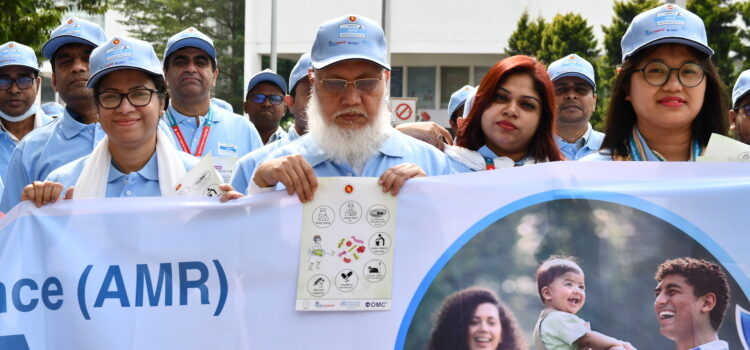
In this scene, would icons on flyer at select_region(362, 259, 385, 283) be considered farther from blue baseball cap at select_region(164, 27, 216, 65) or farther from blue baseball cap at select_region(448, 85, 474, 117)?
blue baseball cap at select_region(448, 85, 474, 117)

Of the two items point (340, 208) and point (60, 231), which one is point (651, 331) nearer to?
point (340, 208)

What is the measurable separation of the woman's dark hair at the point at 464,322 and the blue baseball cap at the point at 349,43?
3.40 ft

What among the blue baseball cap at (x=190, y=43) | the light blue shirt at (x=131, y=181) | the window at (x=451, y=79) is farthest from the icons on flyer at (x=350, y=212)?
the window at (x=451, y=79)

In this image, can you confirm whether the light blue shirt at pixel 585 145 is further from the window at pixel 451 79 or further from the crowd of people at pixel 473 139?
the window at pixel 451 79

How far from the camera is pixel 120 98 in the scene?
4.02 metres

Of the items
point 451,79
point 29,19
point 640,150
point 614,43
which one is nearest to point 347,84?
point 640,150

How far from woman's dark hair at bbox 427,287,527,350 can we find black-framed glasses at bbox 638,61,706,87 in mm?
1109

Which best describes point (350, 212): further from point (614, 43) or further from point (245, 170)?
point (614, 43)

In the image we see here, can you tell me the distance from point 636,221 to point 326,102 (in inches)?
51.5

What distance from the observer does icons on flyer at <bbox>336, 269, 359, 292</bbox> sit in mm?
3301

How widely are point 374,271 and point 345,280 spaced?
0.36ft

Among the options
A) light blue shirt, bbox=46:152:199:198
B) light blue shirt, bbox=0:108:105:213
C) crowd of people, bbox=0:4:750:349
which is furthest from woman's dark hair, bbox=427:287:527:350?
light blue shirt, bbox=0:108:105:213

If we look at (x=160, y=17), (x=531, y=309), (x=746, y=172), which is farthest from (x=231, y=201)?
(x=160, y=17)

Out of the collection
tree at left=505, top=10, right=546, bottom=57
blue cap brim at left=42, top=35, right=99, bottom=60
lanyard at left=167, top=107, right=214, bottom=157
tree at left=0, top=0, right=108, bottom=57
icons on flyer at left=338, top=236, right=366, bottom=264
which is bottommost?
icons on flyer at left=338, top=236, right=366, bottom=264
